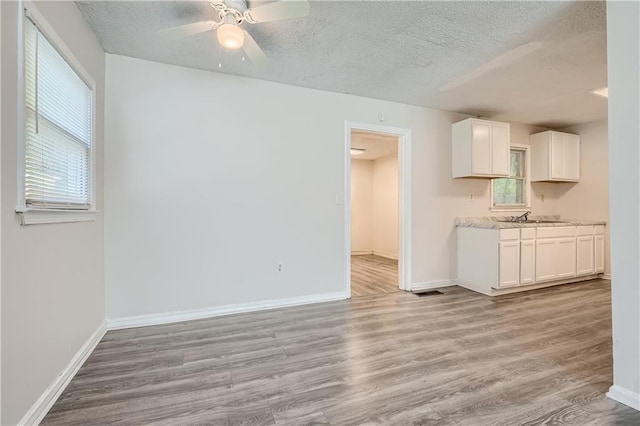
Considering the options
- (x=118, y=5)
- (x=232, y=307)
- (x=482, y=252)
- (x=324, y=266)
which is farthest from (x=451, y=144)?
(x=118, y=5)

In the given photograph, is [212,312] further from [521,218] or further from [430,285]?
[521,218]

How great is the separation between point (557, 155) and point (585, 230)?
1.23m

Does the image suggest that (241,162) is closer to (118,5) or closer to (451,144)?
(118,5)

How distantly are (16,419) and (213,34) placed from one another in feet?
8.63

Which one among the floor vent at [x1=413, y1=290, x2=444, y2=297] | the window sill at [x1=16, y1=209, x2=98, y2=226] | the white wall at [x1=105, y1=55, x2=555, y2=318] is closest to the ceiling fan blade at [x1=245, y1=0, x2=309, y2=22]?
the white wall at [x1=105, y1=55, x2=555, y2=318]

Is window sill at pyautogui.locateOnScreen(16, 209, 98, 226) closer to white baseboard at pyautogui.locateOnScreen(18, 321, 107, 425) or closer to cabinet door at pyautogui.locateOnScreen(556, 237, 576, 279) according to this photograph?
white baseboard at pyautogui.locateOnScreen(18, 321, 107, 425)

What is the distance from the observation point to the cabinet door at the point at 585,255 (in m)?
4.21

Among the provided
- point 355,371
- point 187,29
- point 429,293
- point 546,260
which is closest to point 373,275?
point 429,293

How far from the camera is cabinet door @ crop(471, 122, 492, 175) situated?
391 centimetres

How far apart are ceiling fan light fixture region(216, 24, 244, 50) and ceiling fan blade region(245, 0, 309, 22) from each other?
0.13m

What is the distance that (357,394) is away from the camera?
1.70 metres

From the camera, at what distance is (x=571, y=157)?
4715 mm

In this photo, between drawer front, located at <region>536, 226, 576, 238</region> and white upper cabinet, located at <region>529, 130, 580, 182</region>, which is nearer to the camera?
drawer front, located at <region>536, 226, 576, 238</region>

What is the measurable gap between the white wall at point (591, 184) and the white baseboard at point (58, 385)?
21.4 feet
